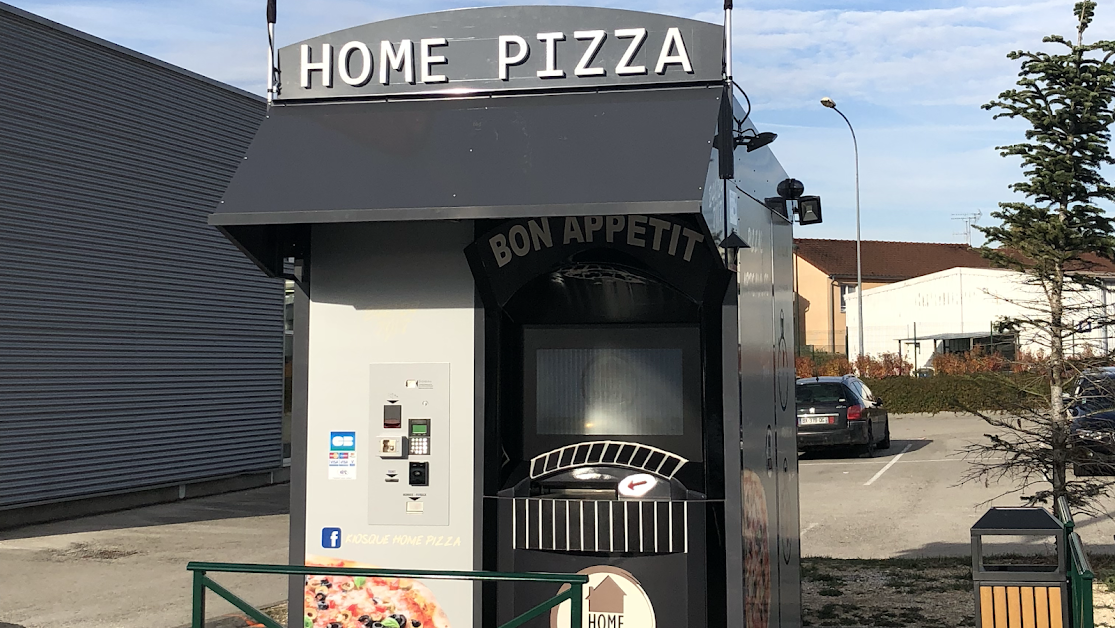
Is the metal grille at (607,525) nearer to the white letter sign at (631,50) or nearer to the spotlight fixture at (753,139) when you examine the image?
the spotlight fixture at (753,139)

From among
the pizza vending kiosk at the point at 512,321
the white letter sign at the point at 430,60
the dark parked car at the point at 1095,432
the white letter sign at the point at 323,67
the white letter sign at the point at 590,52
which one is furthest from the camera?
the dark parked car at the point at 1095,432

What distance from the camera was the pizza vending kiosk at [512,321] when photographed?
4.75 m

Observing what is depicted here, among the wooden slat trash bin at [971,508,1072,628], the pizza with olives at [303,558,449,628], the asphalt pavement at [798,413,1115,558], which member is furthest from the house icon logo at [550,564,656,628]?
the asphalt pavement at [798,413,1115,558]

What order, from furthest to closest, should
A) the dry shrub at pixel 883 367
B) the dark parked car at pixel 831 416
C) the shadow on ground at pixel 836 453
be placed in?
the dry shrub at pixel 883 367
the shadow on ground at pixel 836 453
the dark parked car at pixel 831 416

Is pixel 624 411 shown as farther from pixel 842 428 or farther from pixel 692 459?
pixel 842 428

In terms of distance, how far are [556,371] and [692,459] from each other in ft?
2.65

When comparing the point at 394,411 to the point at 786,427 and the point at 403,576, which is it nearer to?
the point at 403,576

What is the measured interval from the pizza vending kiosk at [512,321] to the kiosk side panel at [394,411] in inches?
0.4

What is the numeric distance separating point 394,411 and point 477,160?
1.30 metres

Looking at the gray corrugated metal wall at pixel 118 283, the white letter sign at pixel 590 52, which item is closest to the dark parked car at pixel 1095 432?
→ the white letter sign at pixel 590 52

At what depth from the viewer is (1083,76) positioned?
9.97 m

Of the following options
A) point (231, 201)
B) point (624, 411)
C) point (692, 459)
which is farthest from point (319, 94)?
point (692, 459)

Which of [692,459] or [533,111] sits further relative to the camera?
[692,459]

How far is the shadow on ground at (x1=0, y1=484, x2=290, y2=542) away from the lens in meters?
12.2
